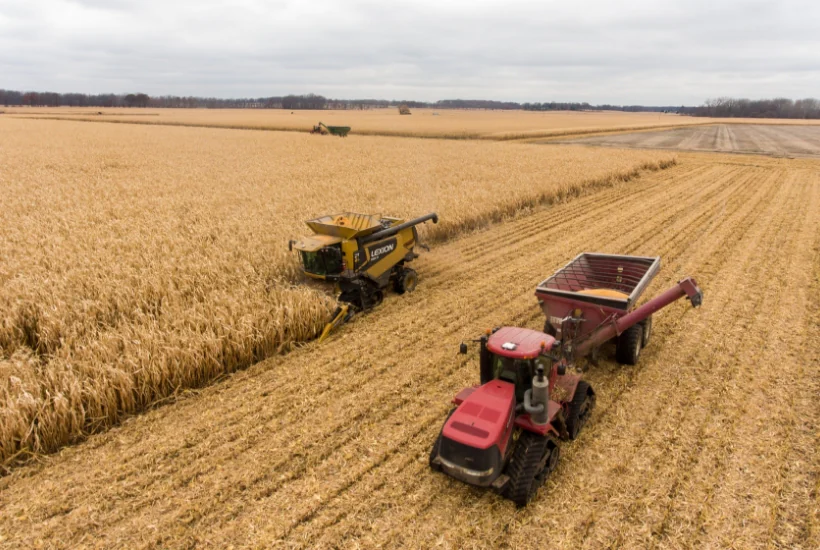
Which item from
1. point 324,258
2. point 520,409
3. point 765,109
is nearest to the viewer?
point 520,409

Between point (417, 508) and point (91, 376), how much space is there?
448cm

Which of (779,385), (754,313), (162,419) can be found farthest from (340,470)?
(754,313)

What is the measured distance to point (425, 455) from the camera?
202 inches

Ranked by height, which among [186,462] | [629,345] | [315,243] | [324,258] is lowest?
[186,462]

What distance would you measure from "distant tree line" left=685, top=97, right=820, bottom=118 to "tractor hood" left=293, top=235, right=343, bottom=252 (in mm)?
164222

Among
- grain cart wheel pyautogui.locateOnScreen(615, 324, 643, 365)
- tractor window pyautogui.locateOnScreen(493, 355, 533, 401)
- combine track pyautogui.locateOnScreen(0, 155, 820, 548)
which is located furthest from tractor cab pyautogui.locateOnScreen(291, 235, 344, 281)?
grain cart wheel pyautogui.locateOnScreen(615, 324, 643, 365)

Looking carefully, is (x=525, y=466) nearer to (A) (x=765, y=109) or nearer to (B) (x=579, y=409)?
(B) (x=579, y=409)

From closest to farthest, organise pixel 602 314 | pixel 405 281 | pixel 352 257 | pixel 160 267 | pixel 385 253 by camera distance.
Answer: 1. pixel 602 314
2. pixel 352 257
3. pixel 160 267
4. pixel 385 253
5. pixel 405 281

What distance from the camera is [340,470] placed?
16.3ft

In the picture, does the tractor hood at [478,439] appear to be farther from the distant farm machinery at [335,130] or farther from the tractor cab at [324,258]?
the distant farm machinery at [335,130]

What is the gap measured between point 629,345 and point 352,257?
15.4 feet

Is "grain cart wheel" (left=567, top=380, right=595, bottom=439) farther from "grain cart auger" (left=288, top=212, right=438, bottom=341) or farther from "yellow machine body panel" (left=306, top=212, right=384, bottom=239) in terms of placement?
"yellow machine body panel" (left=306, top=212, right=384, bottom=239)

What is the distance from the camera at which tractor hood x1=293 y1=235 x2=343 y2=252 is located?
314 inches

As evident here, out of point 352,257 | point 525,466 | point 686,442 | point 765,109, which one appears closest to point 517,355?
point 525,466
